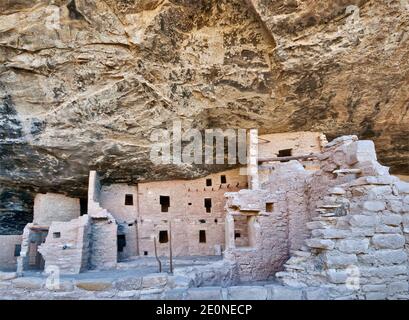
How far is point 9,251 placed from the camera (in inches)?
471

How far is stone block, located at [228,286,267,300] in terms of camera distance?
393 cm

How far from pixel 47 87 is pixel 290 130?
7.26 meters

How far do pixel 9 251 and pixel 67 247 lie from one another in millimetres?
3603

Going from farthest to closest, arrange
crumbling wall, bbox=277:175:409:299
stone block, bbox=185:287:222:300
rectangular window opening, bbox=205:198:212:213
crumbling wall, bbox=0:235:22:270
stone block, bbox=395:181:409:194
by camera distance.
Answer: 1. rectangular window opening, bbox=205:198:212:213
2. crumbling wall, bbox=0:235:22:270
3. stone block, bbox=395:181:409:194
4. crumbling wall, bbox=277:175:409:299
5. stone block, bbox=185:287:222:300

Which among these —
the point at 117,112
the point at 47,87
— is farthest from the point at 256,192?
the point at 47,87

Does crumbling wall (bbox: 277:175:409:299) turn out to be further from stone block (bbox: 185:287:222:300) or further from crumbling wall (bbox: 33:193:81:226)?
crumbling wall (bbox: 33:193:81:226)

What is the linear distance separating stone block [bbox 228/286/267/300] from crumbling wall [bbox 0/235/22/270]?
1044 centimetres

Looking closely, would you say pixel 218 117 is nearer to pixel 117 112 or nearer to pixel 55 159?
pixel 117 112

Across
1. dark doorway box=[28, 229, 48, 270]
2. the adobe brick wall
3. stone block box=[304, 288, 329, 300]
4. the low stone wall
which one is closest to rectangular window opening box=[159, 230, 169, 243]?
the adobe brick wall

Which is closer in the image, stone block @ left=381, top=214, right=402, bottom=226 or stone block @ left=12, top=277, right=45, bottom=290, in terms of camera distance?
stone block @ left=12, top=277, right=45, bottom=290

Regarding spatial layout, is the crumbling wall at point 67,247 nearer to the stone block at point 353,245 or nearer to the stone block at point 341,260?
the stone block at point 341,260

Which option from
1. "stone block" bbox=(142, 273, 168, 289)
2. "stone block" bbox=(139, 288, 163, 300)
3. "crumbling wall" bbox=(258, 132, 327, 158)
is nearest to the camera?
"stone block" bbox=(139, 288, 163, 300)

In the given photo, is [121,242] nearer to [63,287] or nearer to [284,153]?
[284,153]

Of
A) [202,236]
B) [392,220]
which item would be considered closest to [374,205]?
[392,220]
